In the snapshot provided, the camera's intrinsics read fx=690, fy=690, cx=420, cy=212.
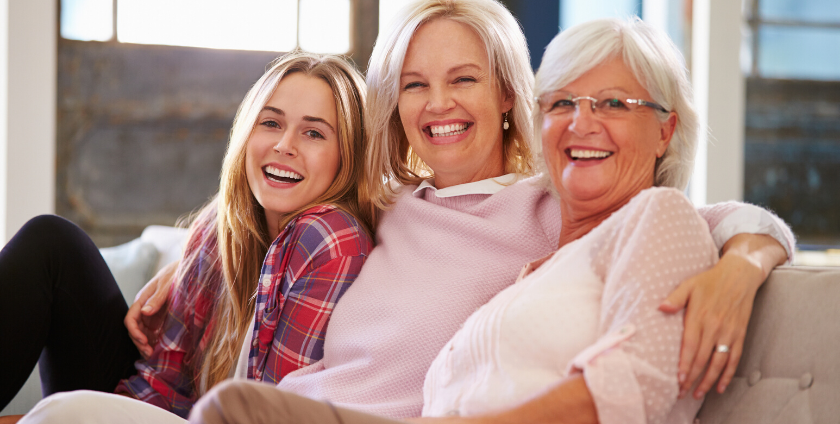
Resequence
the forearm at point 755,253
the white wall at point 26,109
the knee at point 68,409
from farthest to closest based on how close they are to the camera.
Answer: the white wall at point 26,109, the knee at point 68,409, the forearm at point 755,253

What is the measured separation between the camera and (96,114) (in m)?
3.37

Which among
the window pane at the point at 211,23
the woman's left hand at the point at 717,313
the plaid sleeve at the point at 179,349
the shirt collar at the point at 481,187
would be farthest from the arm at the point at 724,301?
the window pane at the point at 211,23

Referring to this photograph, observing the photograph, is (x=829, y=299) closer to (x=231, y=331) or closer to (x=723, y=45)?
(x=231, y=331)

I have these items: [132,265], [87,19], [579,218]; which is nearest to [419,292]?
[579,218]

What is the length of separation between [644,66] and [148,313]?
125 centimetres

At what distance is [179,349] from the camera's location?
64.5 inches

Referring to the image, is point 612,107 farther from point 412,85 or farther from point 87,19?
point 87,19

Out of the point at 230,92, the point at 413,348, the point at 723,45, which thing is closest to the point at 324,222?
the point at 413,348

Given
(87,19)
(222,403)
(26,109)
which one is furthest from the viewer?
(87,19)

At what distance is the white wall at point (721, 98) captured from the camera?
11.6 feet

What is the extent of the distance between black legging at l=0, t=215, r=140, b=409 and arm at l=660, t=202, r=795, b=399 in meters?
1.32

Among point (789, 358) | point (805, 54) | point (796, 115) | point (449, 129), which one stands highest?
point (805, 54)

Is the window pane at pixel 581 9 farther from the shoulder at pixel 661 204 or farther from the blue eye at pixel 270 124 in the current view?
the shoulder at pixel 661 204

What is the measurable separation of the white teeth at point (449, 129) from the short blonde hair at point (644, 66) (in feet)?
0.96
